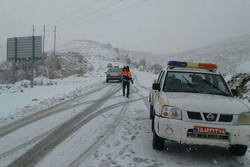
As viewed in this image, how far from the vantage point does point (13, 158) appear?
3822 mm

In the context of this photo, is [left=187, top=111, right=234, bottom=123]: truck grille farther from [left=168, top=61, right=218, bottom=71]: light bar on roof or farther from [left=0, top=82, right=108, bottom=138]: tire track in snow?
[left=0, top=82, right=108, bottom=138]: tire track in snow

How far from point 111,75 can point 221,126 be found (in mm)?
19213

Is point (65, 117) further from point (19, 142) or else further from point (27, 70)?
point (27, 70)

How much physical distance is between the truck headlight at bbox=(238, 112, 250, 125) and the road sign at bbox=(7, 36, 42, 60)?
1848cm

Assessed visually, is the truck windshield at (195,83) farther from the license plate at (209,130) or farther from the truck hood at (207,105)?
the license plate at (209,130)

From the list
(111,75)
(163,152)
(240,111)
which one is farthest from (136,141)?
(111,75)

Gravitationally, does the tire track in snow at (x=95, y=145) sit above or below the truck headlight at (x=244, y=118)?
A: below

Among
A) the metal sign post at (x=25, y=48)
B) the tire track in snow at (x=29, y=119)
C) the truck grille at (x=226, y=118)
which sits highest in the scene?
the metal sign post at (x=25, y=48)

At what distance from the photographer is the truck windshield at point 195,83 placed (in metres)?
5.07

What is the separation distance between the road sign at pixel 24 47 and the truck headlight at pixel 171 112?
17.6 metres

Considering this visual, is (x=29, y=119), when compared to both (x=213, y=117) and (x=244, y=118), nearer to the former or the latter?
(x=213, y=117)

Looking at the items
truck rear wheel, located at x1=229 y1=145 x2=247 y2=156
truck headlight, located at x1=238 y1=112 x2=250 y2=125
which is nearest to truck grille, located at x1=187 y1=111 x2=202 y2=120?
truck headlight, located at x1=238 y1=112 x2=250 y2=125

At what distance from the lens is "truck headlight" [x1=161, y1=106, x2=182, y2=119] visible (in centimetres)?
387

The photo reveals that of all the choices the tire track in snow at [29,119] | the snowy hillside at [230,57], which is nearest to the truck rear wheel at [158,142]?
the tire track in snow at [29,119]
